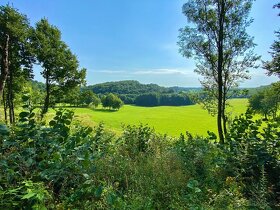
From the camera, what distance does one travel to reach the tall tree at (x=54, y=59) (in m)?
25.8

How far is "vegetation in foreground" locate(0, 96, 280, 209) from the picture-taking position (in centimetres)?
256

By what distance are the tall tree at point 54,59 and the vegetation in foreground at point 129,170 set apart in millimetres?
23307

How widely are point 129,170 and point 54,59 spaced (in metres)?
25.4

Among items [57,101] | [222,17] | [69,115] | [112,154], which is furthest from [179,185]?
[57,101]

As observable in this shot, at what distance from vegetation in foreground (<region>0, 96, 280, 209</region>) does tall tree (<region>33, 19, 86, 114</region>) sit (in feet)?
76.5

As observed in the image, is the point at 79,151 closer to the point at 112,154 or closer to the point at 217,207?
the point at 112,154

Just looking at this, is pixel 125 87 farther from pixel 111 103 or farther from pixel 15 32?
pixel 15 32

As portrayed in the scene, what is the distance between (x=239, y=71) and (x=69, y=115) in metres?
13.4

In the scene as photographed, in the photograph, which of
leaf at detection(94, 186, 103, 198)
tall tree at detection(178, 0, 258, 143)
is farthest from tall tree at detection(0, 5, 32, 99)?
leaf at detection(94, 186, 103, 198)

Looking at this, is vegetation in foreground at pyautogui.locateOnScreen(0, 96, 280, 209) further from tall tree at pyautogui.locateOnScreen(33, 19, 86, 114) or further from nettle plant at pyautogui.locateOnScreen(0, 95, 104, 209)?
tall tree at pyautogui.locateOnScreen(33, 19, 86, 114)

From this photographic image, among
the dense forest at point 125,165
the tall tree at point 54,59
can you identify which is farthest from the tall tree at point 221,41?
the tall tree at point 54,59

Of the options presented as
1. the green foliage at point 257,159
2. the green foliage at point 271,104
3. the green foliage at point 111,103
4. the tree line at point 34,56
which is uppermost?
the tree line at point 34,56

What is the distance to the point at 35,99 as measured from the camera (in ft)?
11.2

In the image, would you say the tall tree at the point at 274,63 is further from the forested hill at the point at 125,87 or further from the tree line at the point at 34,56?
the forested hill at the point at 125,87
